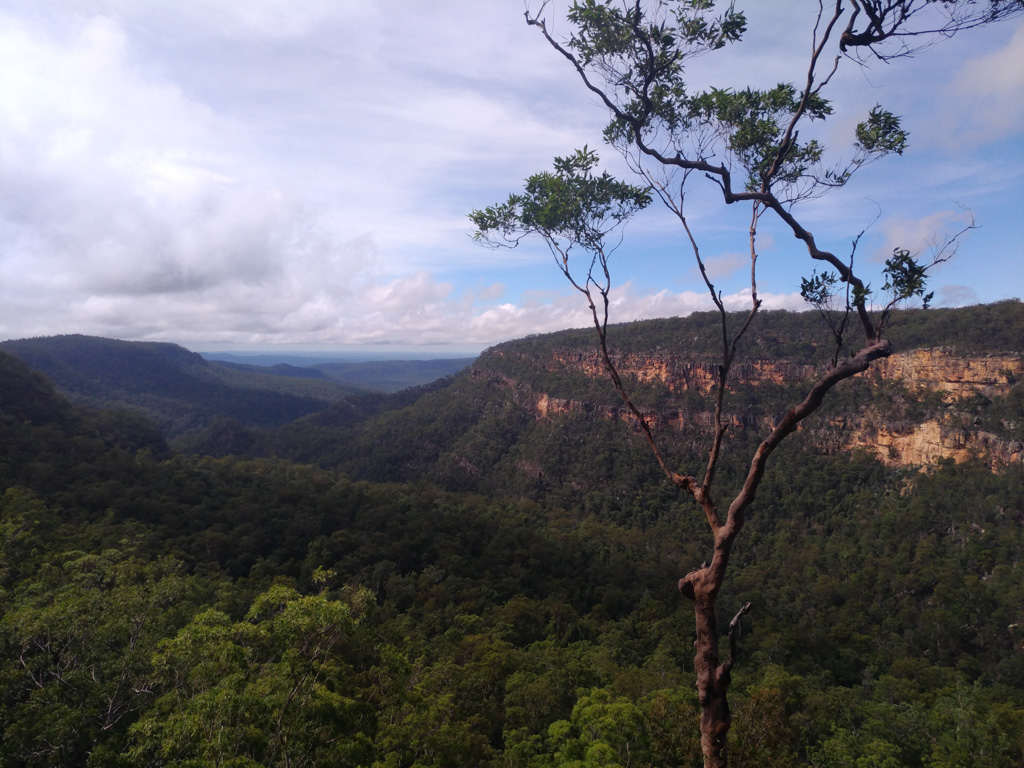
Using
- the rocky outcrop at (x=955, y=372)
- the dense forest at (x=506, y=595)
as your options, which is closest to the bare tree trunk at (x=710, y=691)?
the dense forest at (x=506, y=595)

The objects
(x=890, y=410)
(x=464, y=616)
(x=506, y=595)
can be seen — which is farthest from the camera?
(x=890, y=410)

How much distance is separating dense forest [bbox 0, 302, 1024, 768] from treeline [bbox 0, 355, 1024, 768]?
4.6 inches

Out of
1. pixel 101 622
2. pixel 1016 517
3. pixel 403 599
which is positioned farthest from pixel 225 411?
pixel 1016 517

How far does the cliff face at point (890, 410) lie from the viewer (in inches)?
1984

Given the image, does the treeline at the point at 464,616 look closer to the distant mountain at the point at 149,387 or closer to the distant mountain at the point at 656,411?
the distant mountain at the point at 656,411

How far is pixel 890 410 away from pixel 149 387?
6639 inches

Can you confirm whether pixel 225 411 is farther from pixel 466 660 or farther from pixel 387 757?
pixel 387 757

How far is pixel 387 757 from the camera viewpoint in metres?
9.95

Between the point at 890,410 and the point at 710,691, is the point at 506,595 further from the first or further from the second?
the point at 890,410

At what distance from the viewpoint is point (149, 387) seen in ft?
458

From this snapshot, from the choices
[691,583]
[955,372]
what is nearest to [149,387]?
[691,583]

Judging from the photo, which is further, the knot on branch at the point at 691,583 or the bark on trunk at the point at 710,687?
the knot on branch at the point at 691,583

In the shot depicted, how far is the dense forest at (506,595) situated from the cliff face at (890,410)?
3.15 ft

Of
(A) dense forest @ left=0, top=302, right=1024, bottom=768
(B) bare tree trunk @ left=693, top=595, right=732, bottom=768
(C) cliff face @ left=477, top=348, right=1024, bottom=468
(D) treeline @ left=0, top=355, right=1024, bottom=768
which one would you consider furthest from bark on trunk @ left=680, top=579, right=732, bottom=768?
(C) cliff face @ left=477, top=348, right=1024, bottom=468
